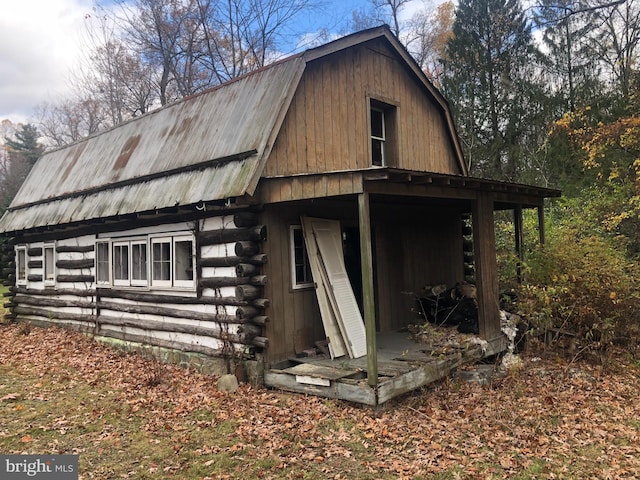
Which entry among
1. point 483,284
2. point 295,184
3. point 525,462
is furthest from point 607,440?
point 295,184

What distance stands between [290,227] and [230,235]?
1010 mm

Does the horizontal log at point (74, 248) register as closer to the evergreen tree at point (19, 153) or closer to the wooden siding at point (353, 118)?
the wooden siding at point (353, 118)

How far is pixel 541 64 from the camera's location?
71.4ft

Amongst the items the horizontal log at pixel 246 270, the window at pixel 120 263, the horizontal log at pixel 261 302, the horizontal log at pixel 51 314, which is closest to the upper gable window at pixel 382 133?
the horizontal log at pixel 246 270

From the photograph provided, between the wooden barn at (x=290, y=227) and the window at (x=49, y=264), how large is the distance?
0.23 ft

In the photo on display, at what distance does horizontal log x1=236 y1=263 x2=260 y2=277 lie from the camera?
303 inches

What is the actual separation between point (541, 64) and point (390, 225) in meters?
16.0

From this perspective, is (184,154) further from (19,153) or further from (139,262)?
(19,153)

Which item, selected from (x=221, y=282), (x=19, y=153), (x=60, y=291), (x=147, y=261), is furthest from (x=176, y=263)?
(x=19, y=153)

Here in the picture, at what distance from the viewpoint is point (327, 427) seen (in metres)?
6.04

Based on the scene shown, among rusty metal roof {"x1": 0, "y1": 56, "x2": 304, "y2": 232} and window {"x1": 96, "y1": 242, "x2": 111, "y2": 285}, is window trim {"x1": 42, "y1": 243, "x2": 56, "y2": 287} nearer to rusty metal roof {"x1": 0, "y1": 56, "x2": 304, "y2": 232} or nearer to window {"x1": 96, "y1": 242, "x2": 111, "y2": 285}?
rusty metal roof {"x1": 0, "y1": 56, "x2": 304, "y2": 232}

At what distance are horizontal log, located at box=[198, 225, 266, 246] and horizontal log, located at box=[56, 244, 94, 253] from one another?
14.0 ft

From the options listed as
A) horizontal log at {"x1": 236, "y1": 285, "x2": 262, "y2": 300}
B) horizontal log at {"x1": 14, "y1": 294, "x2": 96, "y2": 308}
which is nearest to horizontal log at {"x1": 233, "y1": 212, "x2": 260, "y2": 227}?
horizontal log at {"x1": 236, "y1": 285, "x2": 262, "y2": 300}

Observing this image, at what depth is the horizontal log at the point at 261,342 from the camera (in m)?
7.64
